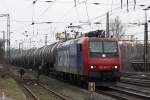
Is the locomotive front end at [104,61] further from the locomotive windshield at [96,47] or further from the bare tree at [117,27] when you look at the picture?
the bare tree at [117,27]

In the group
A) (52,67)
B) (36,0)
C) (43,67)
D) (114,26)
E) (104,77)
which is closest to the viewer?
(104,77)

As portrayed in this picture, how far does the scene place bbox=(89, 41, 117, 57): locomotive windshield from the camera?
27.2 meters

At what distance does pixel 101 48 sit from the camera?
27375 millimetres

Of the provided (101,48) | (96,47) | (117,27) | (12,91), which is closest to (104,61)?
(101,48)

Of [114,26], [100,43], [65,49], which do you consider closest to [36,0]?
[65,49]

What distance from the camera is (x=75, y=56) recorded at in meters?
29.2

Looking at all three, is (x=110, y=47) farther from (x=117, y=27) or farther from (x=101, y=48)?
(x=117, y=27)

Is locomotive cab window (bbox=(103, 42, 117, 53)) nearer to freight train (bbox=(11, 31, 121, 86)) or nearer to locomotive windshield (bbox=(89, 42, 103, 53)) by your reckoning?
freight train (bbox=(11, 31, 121, 86))

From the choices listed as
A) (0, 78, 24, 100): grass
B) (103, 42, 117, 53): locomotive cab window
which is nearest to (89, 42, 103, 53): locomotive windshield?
(103, 42, 117, 53): locomotive cab window

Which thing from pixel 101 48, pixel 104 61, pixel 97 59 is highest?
pixel 101 48

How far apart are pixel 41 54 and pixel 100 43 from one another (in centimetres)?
2343

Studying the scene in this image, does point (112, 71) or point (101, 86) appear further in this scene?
point (101, 86)

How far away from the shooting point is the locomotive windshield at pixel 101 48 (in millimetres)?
27188

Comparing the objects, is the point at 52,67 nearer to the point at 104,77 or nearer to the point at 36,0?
the point at 36,0
